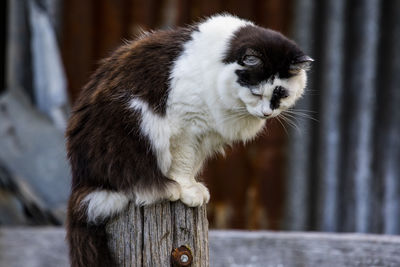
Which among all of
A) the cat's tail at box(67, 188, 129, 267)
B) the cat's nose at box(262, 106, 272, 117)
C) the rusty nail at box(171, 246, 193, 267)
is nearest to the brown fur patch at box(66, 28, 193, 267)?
the cat's tail at box(67, 188, 129, 267)

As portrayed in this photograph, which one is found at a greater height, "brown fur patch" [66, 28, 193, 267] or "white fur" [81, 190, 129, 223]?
"brown fur patch" [66, 28, 193, 267]

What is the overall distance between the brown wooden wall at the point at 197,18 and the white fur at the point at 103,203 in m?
2.34

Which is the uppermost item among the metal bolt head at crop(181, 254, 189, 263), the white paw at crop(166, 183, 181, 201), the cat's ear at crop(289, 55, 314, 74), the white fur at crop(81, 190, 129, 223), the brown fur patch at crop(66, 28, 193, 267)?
the cat's ear at crop(289, 55, 314, 74)

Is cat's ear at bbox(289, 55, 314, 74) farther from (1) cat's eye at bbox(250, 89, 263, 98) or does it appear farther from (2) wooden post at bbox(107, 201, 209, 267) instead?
(2) wooden post at bbox(107, 201, 209, 267)

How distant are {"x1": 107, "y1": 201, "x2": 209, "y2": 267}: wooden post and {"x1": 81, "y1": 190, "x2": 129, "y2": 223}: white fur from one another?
41mm

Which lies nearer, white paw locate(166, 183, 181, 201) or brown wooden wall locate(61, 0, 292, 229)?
white paw locate(166, 183, 181, 201)

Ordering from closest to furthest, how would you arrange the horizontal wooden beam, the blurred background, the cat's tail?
the cat's tail < the horizontal wooden beam < the blurred background

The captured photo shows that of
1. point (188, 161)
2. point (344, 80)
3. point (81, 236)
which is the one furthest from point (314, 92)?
point (81, 236)

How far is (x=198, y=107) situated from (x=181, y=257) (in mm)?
601

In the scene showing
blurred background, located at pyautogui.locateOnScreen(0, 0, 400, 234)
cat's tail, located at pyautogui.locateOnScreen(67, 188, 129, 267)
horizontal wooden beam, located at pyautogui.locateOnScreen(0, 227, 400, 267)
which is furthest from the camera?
blurred background, located at pyautogui.locateOnScreen(0, 0, 400, 234)

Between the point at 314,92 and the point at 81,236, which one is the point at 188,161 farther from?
the point at 314,92

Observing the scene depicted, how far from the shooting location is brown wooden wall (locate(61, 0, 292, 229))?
4648 millimetres

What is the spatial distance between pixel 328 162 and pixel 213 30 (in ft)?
7.88

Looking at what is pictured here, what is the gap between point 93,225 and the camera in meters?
2.37
